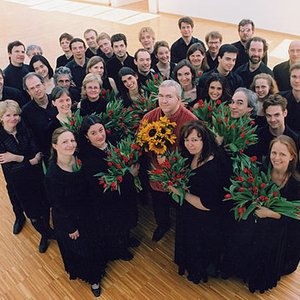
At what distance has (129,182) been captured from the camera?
11.3ft

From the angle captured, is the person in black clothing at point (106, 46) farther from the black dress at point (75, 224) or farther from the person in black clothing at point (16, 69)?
the black dress at point (75, 224)

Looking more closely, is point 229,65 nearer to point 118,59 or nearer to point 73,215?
point 118,59

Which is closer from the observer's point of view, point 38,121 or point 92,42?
point 38,121

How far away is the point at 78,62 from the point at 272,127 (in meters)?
3.17

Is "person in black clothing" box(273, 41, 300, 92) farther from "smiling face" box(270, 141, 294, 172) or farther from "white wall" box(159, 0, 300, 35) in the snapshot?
"white wall" box(159, 0, 300, 35)

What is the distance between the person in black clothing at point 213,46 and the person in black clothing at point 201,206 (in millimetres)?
2670

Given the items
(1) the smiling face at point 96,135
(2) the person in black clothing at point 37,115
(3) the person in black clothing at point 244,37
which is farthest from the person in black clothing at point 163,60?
(1) the smiling face at point 96,135

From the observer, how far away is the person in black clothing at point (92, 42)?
5.82 meters

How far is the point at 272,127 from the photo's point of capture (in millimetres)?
3369

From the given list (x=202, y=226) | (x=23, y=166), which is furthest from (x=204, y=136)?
(x=23, y=166)

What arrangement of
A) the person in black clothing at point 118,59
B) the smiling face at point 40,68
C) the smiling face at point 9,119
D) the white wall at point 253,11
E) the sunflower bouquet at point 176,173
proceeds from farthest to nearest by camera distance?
the white wall at point 253,11
the person in black clothing at point 118,59
the smiling face at point 40,68
the smiling face at point 9,119
the sunflower bouquet at point 176,173

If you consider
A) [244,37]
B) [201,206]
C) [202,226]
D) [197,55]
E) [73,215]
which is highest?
[244,37]

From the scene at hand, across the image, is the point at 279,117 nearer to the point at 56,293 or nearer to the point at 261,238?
the point at 261,238

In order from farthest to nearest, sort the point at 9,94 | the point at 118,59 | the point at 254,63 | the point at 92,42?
the point at 92,42 → the point at 118,59 → the point at 254,63 → the point at 9,94
